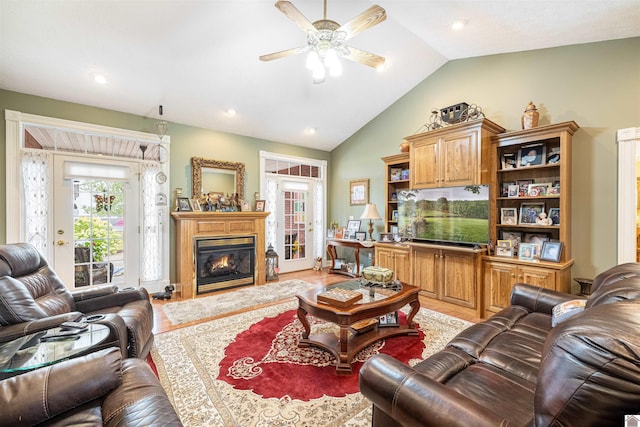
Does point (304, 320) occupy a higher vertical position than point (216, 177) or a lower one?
lower

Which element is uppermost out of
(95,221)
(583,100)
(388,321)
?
(583,100)

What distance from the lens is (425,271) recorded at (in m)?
4.04

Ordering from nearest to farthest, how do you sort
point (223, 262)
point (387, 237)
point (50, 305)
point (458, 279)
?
point (50, 305) → point (458, 279) → point (223, 262) → point (387, 237)

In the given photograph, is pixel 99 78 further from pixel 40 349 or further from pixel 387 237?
pixel 387 237

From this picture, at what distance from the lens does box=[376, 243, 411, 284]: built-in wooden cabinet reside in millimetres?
4297

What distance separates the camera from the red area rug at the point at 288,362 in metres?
2.03

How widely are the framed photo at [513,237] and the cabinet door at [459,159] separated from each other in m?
0.88

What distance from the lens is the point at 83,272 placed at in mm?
3846

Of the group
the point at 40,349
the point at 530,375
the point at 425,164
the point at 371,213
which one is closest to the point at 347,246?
the point at 371,213

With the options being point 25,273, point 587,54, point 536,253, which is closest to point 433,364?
point 536,253

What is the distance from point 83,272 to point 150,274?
80cm

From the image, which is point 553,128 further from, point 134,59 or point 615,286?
point 134,59

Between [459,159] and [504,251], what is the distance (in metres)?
1.29

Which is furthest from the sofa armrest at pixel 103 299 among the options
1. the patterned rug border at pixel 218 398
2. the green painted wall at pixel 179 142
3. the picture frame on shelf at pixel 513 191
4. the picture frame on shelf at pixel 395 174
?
the picture frame on shelf at pixel 513 191
